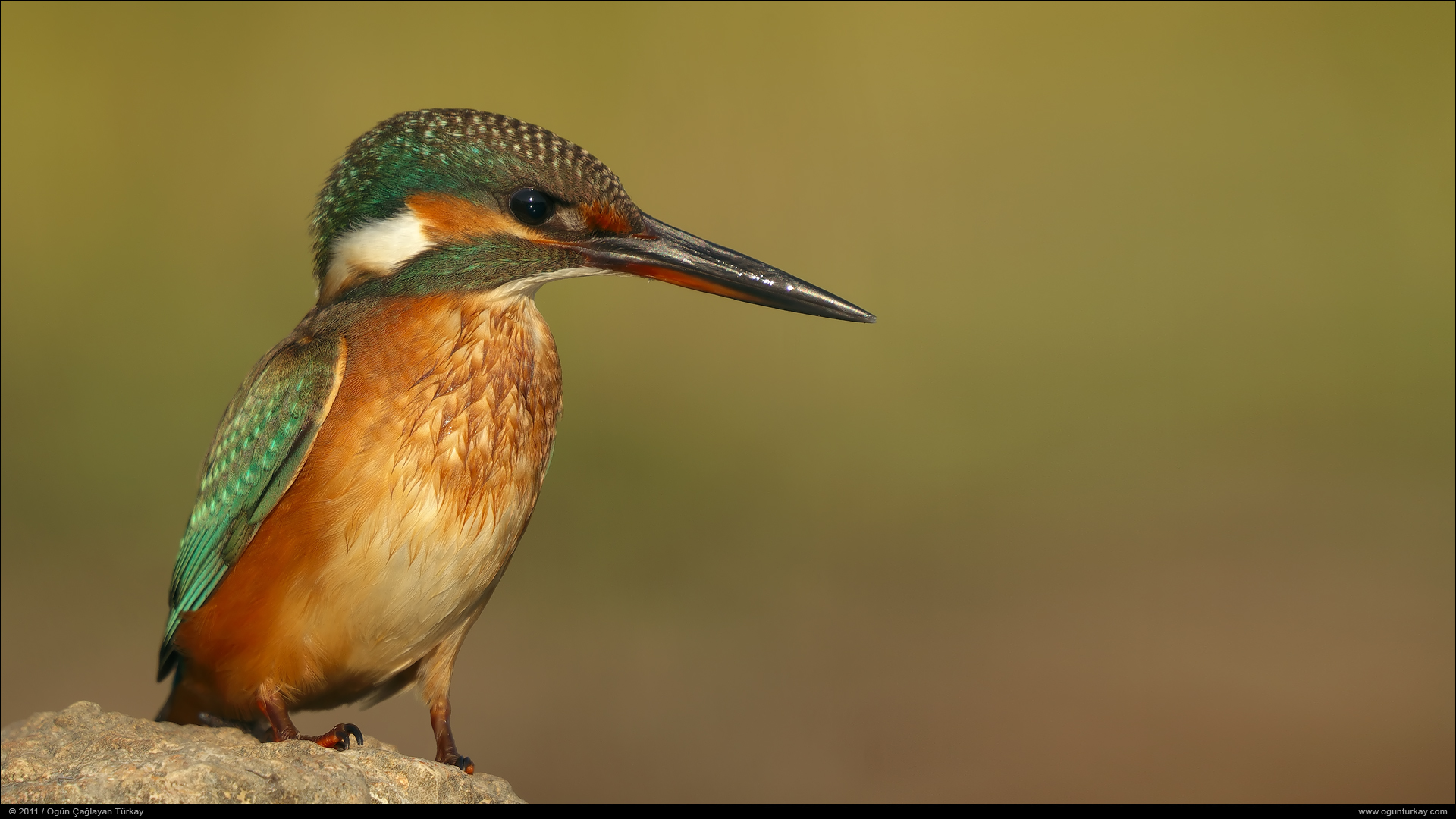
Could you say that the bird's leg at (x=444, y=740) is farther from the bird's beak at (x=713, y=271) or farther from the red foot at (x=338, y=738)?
the bird's beak at (x=713, y=271)

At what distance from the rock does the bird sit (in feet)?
0.71

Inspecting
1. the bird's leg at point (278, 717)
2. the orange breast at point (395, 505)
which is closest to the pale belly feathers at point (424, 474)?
the orange breast at point (395, 505)

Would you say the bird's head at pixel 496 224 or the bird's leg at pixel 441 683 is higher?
the bird's head at pixel 496 224

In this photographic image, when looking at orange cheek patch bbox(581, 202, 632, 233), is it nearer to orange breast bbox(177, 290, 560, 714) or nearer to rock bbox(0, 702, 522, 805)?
orange breast bbox(177, 290, 560, 714)

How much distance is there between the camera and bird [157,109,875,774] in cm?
191

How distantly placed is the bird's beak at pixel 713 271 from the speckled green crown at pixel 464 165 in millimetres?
80

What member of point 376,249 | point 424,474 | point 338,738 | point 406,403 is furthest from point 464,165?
point 338,738

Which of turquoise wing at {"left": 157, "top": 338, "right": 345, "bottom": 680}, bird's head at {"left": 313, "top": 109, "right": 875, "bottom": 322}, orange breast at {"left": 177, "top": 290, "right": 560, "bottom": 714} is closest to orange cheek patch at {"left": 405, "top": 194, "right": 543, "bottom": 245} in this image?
bird's head at {"left": 313, "top": 109, "right": 875, "bottom": 322}

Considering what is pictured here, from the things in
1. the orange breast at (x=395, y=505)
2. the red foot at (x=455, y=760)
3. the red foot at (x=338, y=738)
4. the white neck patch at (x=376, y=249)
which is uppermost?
the white neck patch at (x=376, y=249)

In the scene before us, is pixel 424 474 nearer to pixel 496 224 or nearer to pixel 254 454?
pixel 254 454

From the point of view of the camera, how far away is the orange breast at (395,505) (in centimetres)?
189

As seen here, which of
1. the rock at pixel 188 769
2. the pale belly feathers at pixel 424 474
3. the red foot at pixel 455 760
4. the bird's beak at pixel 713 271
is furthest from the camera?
the red foot at pixel 455 760

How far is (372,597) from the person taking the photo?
1.93 meters

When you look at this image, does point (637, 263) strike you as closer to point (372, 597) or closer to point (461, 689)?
point (372, 597)
